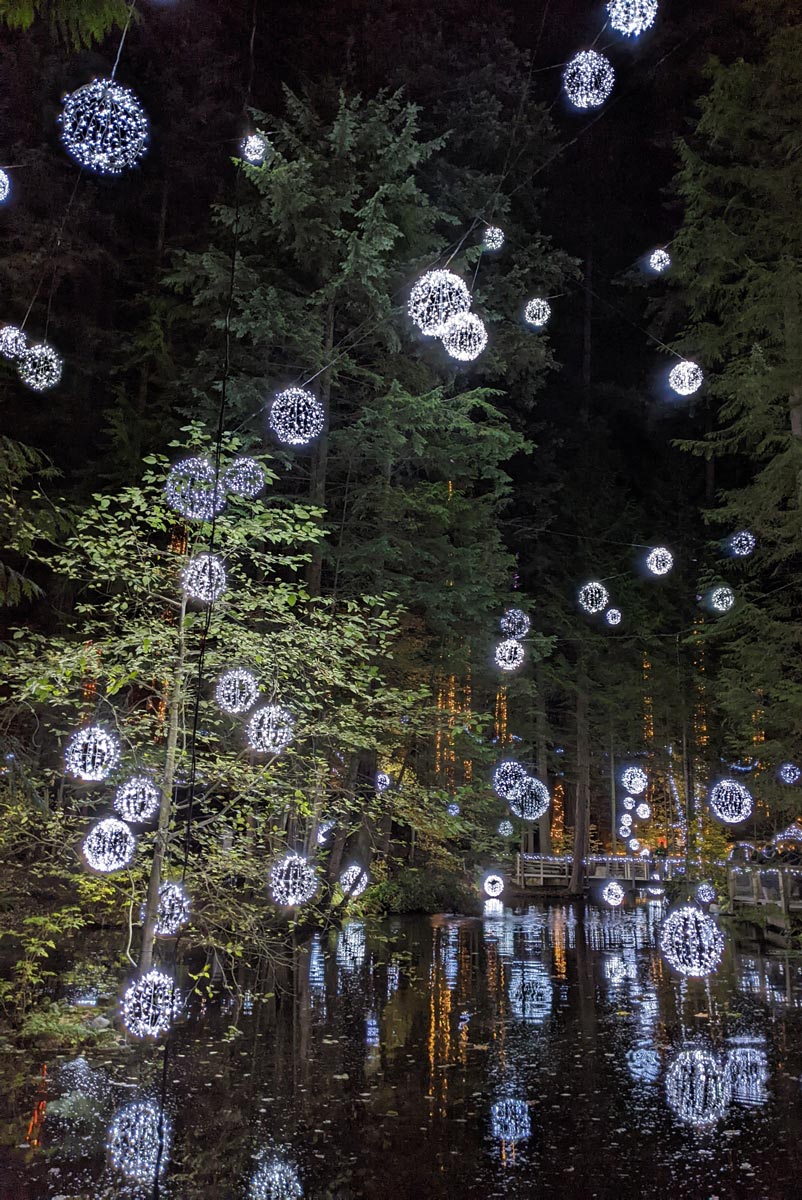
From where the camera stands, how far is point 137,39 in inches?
722

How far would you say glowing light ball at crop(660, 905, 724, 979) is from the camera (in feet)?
32.2

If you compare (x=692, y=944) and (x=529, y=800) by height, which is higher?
(x=529, y=800)

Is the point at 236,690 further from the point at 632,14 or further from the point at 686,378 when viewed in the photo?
the point at 686,378

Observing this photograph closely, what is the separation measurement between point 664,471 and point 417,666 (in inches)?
834

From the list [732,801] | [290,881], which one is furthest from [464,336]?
[732,801]

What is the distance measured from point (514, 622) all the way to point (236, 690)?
11371mm

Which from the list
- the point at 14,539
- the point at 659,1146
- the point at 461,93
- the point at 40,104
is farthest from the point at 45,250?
the point at 659,1146

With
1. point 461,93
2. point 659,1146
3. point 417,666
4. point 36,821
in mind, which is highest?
point 461,93

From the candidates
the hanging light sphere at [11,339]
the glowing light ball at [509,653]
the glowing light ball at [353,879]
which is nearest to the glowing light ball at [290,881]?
the hanging light sphere at [11,339]

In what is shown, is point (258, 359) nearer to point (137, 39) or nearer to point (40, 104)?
point (40, 104)

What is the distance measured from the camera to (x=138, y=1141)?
5766 millimetres

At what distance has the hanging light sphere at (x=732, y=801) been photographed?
45.3ft

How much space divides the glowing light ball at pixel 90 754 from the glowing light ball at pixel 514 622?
1191cm

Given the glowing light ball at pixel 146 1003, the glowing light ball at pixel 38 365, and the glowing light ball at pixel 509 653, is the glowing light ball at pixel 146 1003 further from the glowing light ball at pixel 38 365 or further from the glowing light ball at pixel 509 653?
the glowing light ball at pixel 509 653
